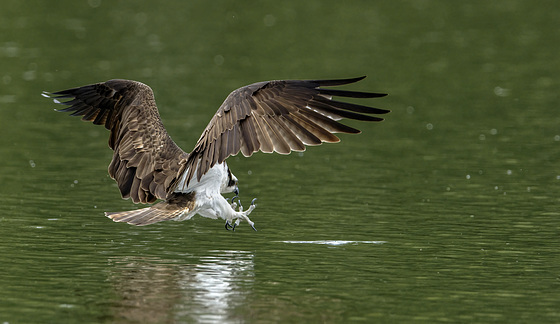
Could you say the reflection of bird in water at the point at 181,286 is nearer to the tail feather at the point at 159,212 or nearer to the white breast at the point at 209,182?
the tail feather at the point at 159,212

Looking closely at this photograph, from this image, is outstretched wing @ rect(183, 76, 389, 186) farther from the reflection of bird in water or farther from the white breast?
the reflection of bird in water

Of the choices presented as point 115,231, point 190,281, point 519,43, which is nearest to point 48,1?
point 519,43

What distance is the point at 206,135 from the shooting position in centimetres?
1348

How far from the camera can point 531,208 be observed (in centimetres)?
1728

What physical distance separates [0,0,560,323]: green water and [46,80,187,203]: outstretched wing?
2.92 ft

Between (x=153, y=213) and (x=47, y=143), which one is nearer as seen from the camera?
(x=153, y=213)

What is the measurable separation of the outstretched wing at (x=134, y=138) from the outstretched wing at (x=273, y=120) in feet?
4.53

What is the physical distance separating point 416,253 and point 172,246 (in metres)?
3.30

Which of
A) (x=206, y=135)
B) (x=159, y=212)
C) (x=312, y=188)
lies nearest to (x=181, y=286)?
(x=159, y=212)

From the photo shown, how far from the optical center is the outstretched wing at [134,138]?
582 inches

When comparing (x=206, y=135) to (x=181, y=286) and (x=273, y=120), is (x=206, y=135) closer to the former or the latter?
(x=273, y=120)

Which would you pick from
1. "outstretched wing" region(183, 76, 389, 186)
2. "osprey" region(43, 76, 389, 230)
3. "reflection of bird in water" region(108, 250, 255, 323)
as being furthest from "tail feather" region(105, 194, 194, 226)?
"outstretched wing" region(183, 76, 389, 186)

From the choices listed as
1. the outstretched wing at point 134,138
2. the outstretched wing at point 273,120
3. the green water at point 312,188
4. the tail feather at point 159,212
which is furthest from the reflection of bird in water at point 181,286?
the outstretched wing at point 273,120

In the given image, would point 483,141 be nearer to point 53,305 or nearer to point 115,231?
point 115,231
